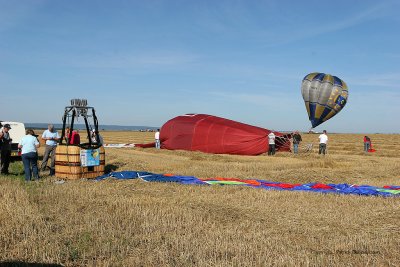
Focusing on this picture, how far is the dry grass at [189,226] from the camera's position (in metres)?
5.42

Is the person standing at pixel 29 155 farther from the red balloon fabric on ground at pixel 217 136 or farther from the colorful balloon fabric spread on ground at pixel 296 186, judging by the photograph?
the red balloon fabric on ground at pixel 217 136

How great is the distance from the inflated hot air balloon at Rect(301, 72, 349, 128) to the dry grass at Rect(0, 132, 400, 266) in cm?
1474

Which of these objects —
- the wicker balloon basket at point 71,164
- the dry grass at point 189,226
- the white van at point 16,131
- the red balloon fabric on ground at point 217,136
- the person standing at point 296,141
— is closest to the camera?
the dry grass at point 189,226

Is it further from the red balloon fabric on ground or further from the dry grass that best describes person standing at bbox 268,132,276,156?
the dry grass

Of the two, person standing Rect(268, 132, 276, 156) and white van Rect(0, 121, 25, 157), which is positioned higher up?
white van Rect(0, 121, 25, 157)

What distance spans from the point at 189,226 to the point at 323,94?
18826mm

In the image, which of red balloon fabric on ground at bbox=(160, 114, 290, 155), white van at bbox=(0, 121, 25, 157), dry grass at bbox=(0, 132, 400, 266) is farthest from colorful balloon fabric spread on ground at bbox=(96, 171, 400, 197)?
red balloon fabric on ground at bbox=(160, 114, 290, 155)

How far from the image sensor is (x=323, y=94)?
2405cm

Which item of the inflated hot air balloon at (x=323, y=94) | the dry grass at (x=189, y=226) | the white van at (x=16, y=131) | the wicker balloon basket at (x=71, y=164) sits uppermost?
the inflated hot air balloon at (x=323, y=94)

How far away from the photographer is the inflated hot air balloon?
23.9 m

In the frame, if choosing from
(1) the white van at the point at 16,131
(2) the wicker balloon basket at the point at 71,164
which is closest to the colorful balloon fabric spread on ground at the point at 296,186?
(2) the wicker balloon basket at the point at 71,164

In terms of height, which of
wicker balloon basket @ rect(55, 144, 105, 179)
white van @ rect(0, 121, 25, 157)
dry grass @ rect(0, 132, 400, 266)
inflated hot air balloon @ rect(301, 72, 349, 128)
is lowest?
dry grass @ rect(0, 132, 400, 266)

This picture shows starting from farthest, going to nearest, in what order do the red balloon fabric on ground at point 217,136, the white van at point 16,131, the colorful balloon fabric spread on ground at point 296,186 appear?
the red balloon fabric on ground at point 217,136 < the white van at point 16,131 < the colorful balloon fabric spread on ground at point 296,186

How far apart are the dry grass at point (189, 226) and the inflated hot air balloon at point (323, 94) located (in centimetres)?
1474
